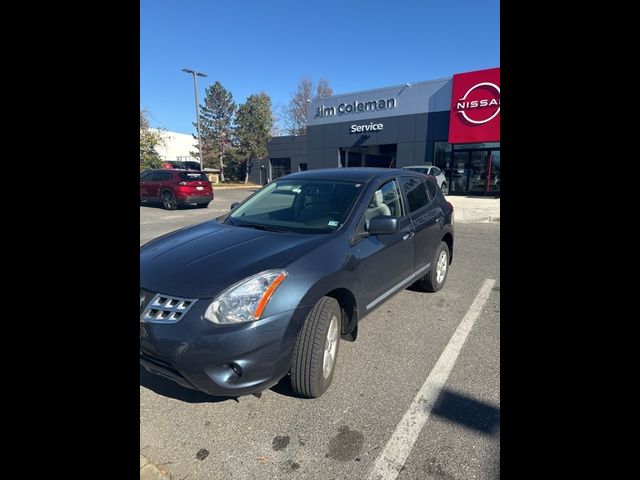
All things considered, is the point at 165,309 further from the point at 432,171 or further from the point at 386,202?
the point at 432,171

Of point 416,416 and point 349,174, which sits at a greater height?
point 349,174

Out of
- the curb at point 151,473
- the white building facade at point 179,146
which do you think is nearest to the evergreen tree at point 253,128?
the white building facade at point 179,146

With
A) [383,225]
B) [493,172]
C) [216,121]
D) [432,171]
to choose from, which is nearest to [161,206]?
[432,171]

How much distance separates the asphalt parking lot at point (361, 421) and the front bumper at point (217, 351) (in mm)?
348

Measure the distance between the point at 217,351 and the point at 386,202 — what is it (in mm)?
2233

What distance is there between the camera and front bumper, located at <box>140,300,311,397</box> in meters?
2.12

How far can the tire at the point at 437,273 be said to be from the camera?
452cm

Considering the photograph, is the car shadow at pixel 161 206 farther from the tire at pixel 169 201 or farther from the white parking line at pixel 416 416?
the white parking line at pixel 416 416

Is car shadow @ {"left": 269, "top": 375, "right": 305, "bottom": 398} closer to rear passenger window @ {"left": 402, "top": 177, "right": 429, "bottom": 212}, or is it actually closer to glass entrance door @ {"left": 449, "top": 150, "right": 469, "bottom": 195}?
rear passenger window @ {"left": 402, "top": 177, "right": 429, "bottom": 212}

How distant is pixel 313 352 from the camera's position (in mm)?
2404

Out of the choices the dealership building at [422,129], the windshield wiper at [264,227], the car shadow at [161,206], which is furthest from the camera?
the dealership building at [422,129]

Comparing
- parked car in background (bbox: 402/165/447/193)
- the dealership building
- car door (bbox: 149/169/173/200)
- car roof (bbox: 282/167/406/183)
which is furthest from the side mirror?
the dealership building
